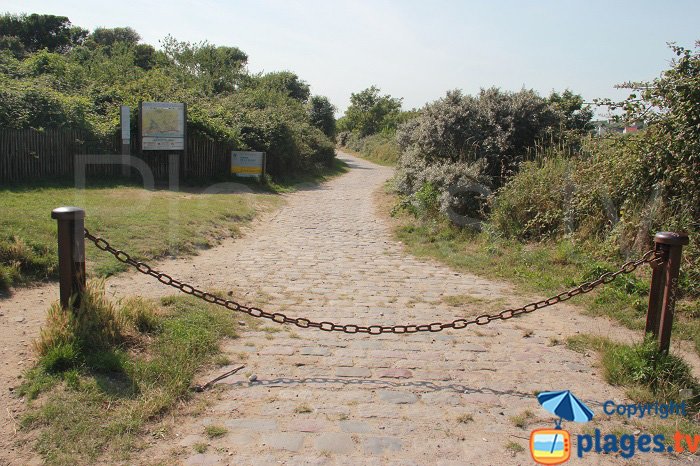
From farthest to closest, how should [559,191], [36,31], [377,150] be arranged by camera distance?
1. [36,31]
2. [377,150]
3. [559,191]

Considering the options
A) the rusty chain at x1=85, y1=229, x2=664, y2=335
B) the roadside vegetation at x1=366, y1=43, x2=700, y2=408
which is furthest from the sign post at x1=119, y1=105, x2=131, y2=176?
the rusty chain at x1=85, y1=229, x2=664, y2=335

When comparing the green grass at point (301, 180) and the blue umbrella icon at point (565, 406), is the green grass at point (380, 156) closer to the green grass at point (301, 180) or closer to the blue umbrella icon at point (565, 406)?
the green grass at point (301, 180)

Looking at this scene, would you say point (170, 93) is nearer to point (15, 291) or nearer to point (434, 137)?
point (434, 137)

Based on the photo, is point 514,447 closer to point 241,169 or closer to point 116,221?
point 116,221

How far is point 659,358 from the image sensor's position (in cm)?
477

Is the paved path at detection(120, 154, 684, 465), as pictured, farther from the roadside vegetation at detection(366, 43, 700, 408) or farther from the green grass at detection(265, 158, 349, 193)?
the green grass at detection(265, 158, 349, 193)

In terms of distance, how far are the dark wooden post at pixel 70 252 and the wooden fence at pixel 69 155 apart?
456 inches

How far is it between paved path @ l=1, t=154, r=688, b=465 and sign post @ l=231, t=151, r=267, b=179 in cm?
1239

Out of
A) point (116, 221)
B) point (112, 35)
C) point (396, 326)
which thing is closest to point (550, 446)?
point (396, 326)

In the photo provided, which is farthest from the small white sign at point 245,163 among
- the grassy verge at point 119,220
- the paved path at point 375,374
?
the paved path at point 375,374

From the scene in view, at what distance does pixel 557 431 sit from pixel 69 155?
1632 centimetres

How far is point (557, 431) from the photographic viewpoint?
4105 millimetres

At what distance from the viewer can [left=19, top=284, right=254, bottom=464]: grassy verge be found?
3766 mm

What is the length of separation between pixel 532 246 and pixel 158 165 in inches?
538
